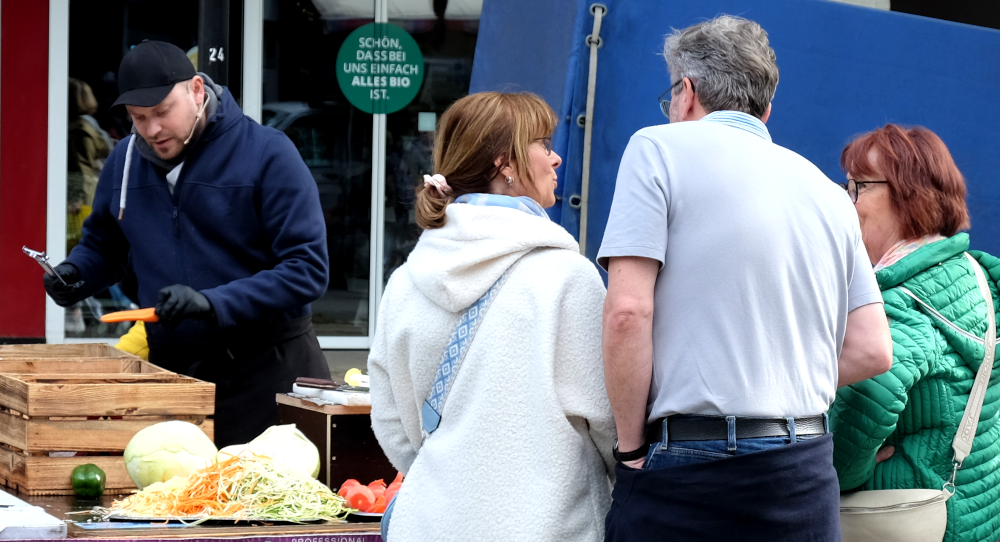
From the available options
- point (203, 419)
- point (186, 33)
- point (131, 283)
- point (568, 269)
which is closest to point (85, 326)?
point (131, 283)

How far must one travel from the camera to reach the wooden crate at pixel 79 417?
296cm

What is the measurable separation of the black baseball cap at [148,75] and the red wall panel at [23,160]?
15.5 feet

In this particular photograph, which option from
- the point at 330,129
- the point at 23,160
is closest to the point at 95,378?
the point at 23,160

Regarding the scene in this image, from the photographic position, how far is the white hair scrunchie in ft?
7.14

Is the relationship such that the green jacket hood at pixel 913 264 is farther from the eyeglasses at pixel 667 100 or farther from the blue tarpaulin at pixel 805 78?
the blue tarpaulin at pixel 805 78

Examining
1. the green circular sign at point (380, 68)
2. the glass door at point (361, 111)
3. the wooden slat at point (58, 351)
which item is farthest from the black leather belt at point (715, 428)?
the green circular sign at point (380, 68)

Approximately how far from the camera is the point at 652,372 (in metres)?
2.02

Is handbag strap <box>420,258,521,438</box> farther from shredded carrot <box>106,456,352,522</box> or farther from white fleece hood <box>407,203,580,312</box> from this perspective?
shredded carrot <box>106,456,352,522</box>

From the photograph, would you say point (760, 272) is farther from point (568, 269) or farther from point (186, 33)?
point (186, 33)

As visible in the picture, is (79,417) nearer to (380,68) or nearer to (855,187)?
(855,187)

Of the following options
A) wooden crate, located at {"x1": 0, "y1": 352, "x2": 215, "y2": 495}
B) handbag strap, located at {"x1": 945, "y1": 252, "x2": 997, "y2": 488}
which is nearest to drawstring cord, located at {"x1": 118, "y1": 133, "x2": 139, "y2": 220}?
wooden crate, located at {"x1": 0, "y1": 352, "x2": 215, "y2": 495}

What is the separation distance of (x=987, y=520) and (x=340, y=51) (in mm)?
7066

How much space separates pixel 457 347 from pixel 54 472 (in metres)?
1.55

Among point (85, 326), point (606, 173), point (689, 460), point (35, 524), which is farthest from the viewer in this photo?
point (85, 326)
